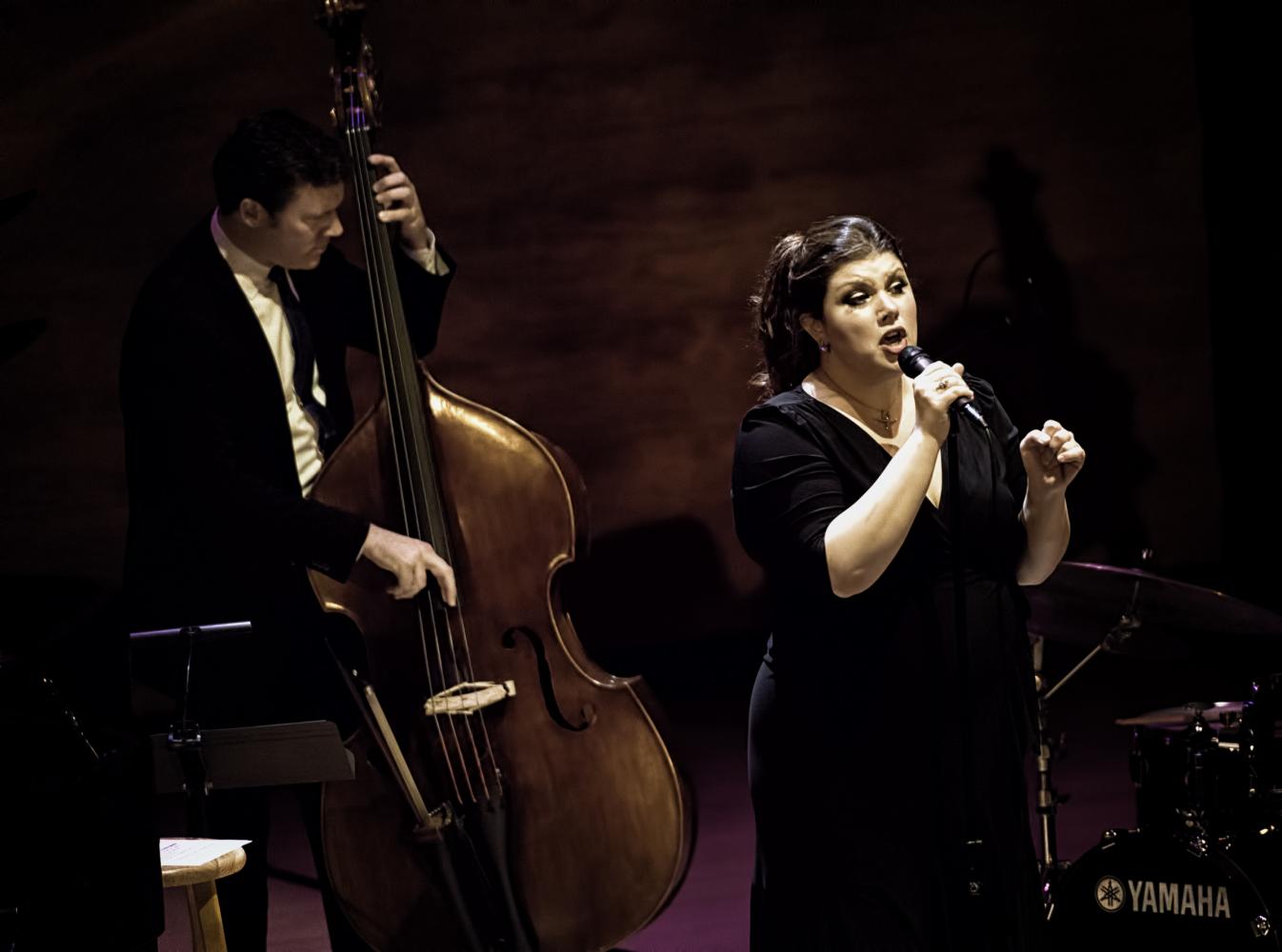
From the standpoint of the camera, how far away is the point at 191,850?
7.03 ft

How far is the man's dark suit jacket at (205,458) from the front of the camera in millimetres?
2520

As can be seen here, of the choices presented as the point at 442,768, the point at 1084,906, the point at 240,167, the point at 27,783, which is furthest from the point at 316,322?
the point at 1084,906

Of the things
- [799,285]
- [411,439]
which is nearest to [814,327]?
[799,285]

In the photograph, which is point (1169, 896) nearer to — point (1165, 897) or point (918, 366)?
point (1165, 897)

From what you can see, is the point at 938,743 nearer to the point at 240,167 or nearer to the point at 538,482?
the point at 538,482

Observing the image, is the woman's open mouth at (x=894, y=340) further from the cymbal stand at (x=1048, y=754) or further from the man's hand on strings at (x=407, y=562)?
the cymbal stand at (x=1048, y=754)

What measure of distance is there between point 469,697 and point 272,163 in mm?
969

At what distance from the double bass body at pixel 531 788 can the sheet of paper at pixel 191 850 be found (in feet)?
0.90

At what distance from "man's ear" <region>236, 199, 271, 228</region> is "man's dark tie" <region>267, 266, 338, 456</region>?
117 millimetres

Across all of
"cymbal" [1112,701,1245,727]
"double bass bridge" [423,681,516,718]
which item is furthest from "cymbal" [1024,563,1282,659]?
"double bass bridge" [423,681,516,718]

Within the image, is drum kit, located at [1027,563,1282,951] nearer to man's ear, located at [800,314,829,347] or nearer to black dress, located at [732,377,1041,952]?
black dress, located at [732,377,1041,952]

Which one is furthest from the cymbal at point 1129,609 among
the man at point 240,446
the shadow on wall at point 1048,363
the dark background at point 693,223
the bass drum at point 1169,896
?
the shadow on wall at point 1048,363

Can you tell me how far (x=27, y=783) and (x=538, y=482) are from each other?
1058 millimetres

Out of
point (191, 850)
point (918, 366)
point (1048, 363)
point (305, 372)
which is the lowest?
point (191, 850)
